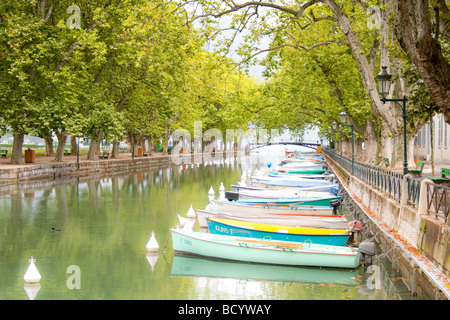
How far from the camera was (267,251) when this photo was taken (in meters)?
15.1

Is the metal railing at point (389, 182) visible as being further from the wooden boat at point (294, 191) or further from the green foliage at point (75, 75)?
the green foliage at point (75, 75)

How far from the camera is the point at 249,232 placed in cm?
1706

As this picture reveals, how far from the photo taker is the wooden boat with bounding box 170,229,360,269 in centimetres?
1473

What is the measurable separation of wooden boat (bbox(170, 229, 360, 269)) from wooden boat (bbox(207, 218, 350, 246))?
1.13 m

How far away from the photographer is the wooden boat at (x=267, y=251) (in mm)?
14734

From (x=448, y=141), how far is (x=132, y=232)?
3562cm

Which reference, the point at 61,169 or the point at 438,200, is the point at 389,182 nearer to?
the point at 438,200

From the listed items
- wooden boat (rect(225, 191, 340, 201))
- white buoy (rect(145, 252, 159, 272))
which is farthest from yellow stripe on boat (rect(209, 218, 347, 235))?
wooden boat (rect(225, 191, 340, 201))

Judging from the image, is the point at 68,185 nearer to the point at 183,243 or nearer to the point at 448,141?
the point at 183,243

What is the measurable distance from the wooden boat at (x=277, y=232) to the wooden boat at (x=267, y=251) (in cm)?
113

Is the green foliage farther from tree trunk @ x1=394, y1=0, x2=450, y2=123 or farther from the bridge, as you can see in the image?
the bridge

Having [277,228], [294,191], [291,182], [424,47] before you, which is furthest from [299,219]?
[291,182]

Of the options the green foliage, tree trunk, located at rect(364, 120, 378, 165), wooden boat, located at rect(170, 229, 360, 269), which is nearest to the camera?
wooden boat, located at rect(170, 229, 360, 269)

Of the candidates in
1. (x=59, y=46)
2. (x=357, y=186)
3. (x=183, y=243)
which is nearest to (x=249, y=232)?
(x=183, y=243)
